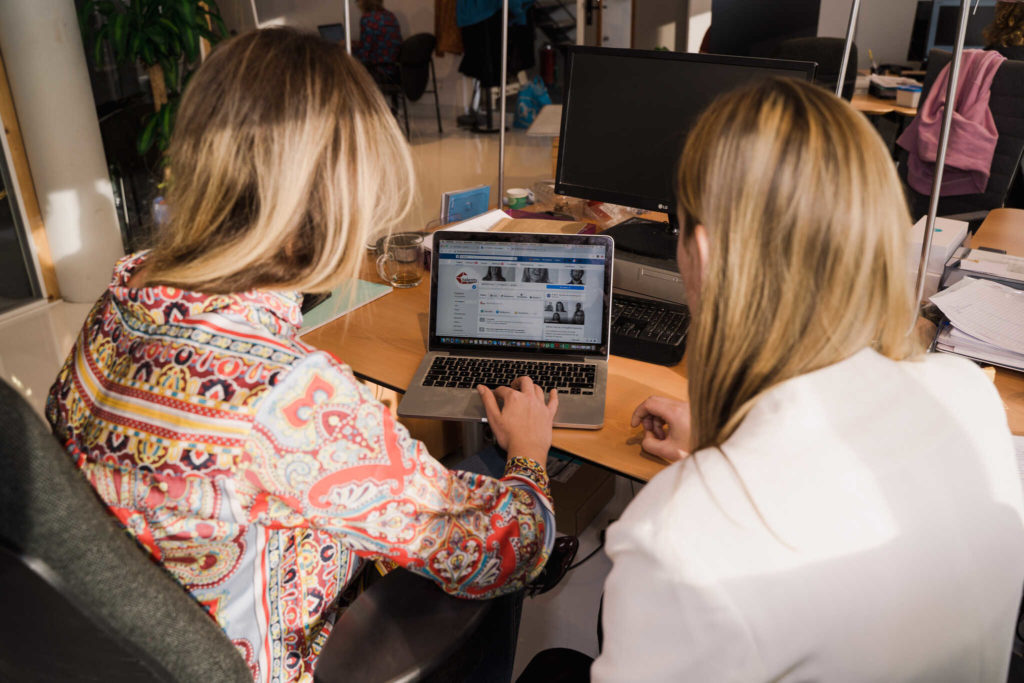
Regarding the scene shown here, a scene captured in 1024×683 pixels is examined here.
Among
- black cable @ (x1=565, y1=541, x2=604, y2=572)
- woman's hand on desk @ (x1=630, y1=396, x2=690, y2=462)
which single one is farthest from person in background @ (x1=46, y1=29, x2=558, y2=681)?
black cable @ (x1=565, y1=541, x2=604, y2=572)

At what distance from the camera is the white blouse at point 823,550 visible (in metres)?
0.61

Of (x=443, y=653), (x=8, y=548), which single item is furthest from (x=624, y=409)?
(x=8, y=548)

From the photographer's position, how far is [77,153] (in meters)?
3.04

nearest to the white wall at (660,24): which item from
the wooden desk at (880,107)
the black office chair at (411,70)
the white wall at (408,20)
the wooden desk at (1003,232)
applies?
the white wall at (408,20)

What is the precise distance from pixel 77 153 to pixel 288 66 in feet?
8.73

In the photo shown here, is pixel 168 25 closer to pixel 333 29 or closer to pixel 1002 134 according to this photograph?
pixel 1002 134

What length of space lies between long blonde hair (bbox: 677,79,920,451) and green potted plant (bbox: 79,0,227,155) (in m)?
2.88

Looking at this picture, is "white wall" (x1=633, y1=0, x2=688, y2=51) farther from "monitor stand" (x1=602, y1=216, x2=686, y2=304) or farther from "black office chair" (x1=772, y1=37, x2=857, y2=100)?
"monitor stand" (x1=602, y1=216, x2=686, y2=304)

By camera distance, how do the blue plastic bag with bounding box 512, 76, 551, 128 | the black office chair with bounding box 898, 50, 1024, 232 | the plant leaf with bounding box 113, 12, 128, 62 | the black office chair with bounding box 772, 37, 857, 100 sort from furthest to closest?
Result: the blue plastic bag with bounding box 512, 76, 551, 128, the black office chair with bounding box 772, 37, 857, 100, the plant leaf with bounding box 113, 12, 128, 62, the black office chair with bounding box 898, 50, 1024, 232

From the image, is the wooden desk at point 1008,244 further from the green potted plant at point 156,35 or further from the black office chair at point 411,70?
the black office chair at point 411,70

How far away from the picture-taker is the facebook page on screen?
4.58 feet

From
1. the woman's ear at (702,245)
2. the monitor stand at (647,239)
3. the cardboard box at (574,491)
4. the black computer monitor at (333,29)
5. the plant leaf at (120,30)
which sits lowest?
the cardboard box at (574,491)

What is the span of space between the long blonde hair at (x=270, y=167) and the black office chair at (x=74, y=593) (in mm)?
317

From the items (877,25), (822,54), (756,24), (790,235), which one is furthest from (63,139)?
(877,25)
